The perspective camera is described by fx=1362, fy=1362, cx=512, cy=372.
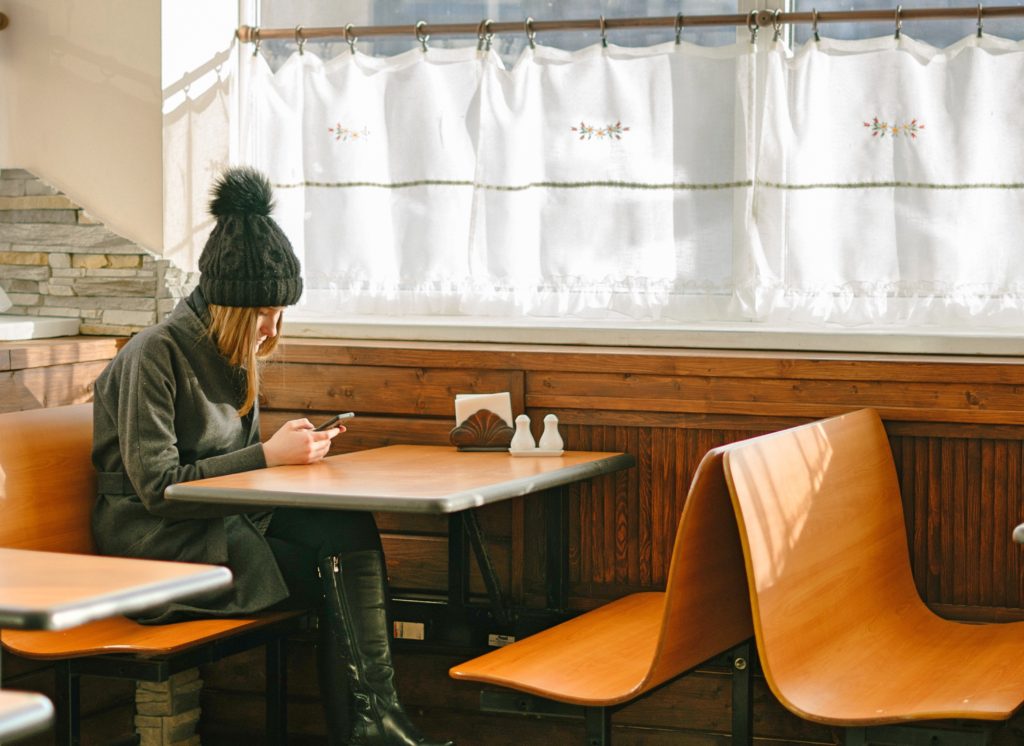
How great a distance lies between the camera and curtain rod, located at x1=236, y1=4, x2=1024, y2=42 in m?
3.19

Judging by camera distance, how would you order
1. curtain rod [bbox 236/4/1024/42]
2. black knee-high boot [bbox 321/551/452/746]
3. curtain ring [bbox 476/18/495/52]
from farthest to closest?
1. curtain ring [bbox 476/18/495/52]
2. curtain rod [bbox 236/4/1024/42]
3. black knee-high boot [bbox 321/551/452/746]

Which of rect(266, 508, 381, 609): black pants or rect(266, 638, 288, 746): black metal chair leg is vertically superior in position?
rect(266, 508, 381, 609): black pants

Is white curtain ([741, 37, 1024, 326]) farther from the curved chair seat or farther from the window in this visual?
the curved chair seat

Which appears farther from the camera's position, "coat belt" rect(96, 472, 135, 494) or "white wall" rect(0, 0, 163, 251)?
"white wall" rect(0, 0, 163, 251)

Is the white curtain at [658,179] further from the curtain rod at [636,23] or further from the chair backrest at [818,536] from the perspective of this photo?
the chair backrest at [818,536]

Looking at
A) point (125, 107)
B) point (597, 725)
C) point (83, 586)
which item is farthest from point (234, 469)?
point (125, 107)

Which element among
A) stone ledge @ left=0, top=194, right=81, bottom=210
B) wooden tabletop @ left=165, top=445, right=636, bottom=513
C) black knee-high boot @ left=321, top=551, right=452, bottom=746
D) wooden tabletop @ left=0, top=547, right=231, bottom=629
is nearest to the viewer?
wooden tabletop @ left=0, top=547, right=231, bottom=629

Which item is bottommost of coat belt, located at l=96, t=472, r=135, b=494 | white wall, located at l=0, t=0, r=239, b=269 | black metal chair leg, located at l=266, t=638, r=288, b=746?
black metal chair leg, located at l=266, t=638, r=288, b=746

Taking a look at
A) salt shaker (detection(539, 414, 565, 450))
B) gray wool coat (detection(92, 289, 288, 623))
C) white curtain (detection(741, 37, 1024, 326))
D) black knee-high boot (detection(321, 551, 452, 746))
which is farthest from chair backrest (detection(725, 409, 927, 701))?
gray wool coat (detection(92, 289, 288, 623))

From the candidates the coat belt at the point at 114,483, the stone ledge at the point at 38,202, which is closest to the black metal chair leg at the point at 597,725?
the coat belt at the point at 114,483

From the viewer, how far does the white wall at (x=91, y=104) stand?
353cm

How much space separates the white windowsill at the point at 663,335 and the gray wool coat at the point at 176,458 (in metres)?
0.63

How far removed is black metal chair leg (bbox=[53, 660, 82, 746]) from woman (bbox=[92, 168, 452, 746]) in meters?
0.19

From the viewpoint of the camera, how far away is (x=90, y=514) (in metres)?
3.08
